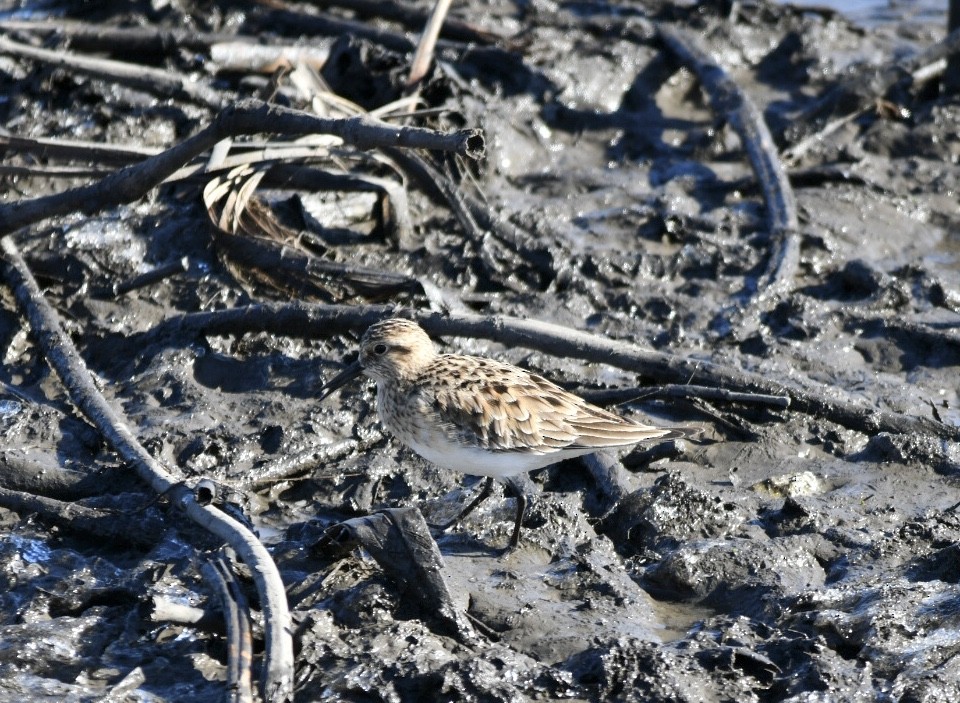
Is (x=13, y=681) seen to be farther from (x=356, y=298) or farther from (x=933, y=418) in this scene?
(x=933, y=418)

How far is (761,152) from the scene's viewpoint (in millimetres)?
8961

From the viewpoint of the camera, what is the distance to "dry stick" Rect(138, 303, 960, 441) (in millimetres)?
6445

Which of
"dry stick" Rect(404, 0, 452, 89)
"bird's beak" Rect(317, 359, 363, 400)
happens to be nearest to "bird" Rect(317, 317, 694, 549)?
"bird's beak" Rect(317, 359, 363, 400)

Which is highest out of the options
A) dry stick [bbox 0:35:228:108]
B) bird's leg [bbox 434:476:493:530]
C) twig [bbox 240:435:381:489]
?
dry stick [bbox 0:35:228:108]

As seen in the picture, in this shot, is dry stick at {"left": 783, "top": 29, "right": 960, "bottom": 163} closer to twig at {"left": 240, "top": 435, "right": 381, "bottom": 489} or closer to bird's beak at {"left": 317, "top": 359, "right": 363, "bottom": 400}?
bird's beak at {"left": 317, "top": 359, "right": 363, "bottom": 400}

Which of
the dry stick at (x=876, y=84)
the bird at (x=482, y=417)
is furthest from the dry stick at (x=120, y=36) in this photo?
the dry stick at (x=876, y=84)

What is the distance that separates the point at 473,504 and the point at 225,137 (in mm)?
2025

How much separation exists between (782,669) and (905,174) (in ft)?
18.3

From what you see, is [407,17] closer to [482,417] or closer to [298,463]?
[298,463]

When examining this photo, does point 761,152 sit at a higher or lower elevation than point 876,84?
lower

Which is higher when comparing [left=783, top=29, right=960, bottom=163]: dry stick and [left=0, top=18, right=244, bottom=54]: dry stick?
[left=0, top=18, right=244, bottom=54]: dry stick

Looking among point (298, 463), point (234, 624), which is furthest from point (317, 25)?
point (234, 624)

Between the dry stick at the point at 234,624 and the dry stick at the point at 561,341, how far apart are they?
6.53 ft

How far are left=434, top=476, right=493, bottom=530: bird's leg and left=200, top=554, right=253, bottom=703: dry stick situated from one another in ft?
3.75
